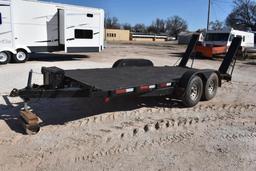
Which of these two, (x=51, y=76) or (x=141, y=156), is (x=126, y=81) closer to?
(x=51, y=76)

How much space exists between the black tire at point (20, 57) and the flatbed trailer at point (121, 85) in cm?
867

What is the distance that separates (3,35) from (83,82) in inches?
428

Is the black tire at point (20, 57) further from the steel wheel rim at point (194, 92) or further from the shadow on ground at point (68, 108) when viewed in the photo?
the steel wheel rim at point (194, 92)

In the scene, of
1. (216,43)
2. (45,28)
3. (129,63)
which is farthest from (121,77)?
(216,43)

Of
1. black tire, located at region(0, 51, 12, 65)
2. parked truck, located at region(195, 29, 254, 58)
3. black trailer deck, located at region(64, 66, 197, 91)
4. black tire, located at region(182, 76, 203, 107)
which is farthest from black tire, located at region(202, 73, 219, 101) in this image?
parked truck, located at region(195, 29, 254, 58)

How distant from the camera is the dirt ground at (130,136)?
436 centimetres

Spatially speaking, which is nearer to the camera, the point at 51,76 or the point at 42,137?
the point at 42,137

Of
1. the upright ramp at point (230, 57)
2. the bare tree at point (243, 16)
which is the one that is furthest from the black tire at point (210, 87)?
the bare tree at point (243, 16)

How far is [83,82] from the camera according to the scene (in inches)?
232

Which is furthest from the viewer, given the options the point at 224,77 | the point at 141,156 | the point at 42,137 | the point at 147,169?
the point at 224,77

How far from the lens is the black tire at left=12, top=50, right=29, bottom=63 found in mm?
15761

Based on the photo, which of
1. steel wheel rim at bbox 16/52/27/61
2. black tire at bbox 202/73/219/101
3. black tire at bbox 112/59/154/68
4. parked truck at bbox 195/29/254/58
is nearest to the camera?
black tire at bbox 202/73/219/101

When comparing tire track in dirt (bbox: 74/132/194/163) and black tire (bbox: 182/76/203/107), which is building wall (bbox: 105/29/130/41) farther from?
tire track in dirt (bbox: 74/132/194/163)

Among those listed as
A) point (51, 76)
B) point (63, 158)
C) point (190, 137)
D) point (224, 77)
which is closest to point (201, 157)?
point (190, 137)
